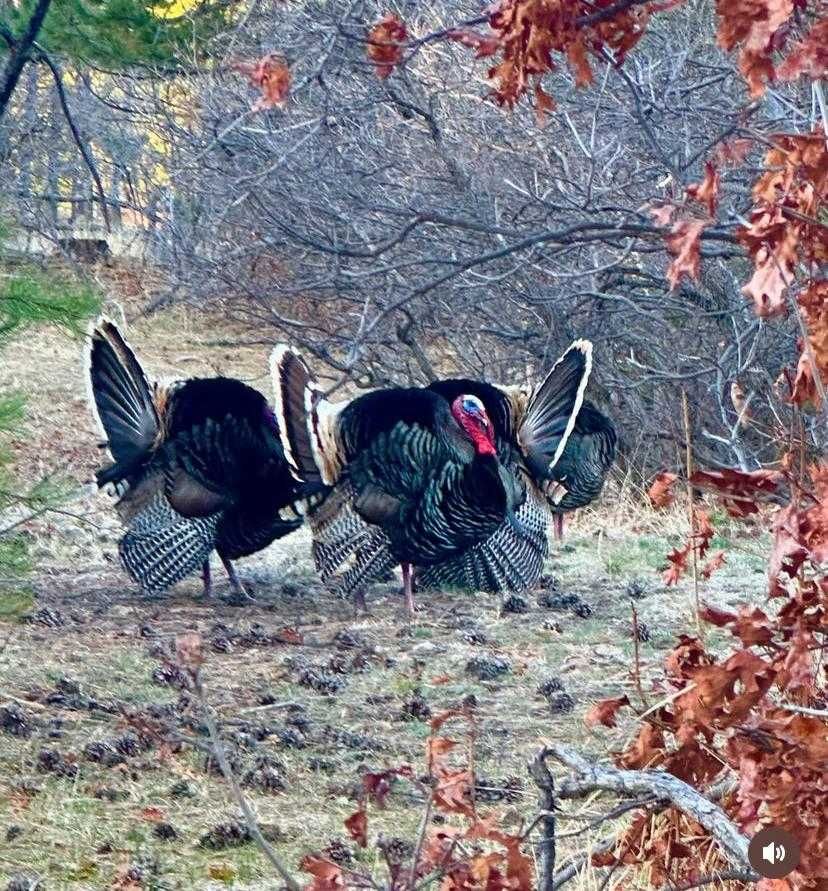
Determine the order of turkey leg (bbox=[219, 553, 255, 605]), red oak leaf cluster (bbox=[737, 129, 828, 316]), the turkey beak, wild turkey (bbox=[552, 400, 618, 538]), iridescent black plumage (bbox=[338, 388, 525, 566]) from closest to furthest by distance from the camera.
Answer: red oak leaf cluster (bbox=[737, 129, 828, 316])
iridescent black plumage (bbox=[338, 388, 525, 566])
turkey leg (bbox=[219, 553, 255, 605])
the turkey beak
wild turkey (bbox=[552, 400, 618, 538])

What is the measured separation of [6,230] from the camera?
5.40 m

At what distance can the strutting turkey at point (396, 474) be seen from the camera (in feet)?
24.7

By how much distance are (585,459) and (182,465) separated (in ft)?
7.35

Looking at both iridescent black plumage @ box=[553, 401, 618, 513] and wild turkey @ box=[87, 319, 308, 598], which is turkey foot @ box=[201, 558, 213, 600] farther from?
iridescent black plumage @ box=[553, 401, 618, 513]

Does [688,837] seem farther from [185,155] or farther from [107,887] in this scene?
[185,155]

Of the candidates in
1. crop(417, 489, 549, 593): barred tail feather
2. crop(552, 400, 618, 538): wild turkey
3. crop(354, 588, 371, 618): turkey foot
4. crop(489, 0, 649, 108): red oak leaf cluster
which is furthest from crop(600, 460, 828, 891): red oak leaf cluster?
crop(552, 400, 618, 538): wild turkey

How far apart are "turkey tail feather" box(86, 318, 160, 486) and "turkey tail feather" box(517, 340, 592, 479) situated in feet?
5.94

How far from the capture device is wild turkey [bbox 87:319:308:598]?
783 cm

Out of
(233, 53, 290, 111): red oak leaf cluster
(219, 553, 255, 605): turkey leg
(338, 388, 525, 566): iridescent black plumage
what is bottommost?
(219, 553, 255, 605): turkey leg

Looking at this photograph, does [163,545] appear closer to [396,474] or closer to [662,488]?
[396,474]

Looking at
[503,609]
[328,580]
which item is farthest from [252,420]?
[503,609]

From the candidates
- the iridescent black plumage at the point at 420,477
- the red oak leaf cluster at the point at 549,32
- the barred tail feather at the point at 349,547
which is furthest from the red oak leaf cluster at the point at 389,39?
the barred tail feather at the point at 349,547

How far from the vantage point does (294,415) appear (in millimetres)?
7691

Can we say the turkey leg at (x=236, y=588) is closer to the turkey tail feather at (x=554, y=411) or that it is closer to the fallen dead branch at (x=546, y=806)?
the turkey tail feather at (x=554, y=411)
